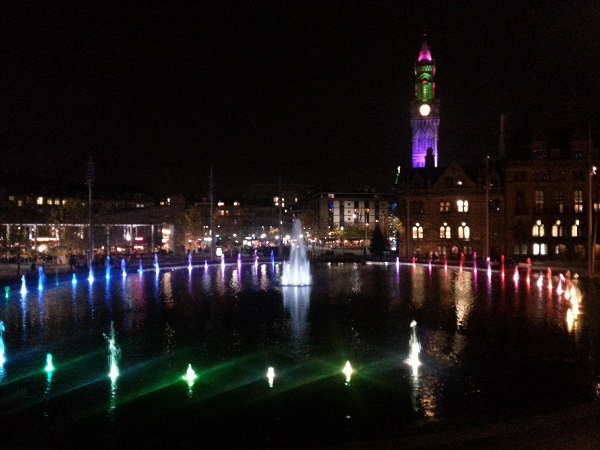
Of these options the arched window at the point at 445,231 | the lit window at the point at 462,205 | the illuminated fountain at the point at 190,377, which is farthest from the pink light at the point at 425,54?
the illuminated fountain at the point at 190,377

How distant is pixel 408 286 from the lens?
154ft

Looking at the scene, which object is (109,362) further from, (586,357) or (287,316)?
(586,357)

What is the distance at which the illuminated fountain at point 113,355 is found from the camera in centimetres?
2011

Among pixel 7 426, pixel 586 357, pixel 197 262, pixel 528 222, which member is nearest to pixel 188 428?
pixel 7 426

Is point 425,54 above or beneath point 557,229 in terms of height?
above

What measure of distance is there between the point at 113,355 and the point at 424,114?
11177 centimetres

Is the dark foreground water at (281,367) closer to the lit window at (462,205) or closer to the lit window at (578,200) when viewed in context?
the lit window at (578,200)

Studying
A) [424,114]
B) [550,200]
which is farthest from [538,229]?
[424,114]

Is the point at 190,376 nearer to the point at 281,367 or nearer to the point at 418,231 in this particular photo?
the point at 281,367

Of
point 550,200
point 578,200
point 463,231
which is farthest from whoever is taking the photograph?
point 463,231

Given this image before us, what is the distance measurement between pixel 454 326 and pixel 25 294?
29.9 m

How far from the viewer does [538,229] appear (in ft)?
279

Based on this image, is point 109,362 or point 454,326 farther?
point 454,326

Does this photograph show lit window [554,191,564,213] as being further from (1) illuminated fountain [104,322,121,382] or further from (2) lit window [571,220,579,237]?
(1) illuminated fountain [104,322,121,382]
